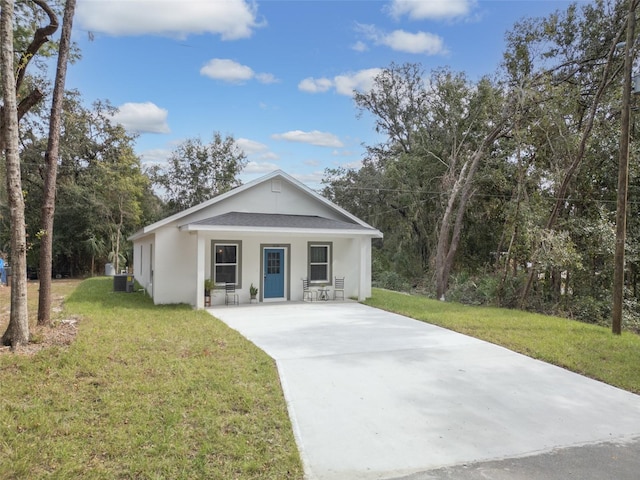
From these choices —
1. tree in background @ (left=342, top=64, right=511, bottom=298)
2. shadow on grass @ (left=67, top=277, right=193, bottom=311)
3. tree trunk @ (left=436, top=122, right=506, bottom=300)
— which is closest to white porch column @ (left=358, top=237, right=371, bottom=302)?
tree trunk @ (left=436, top=122, right=506, bottom=300)

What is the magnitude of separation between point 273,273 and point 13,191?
24.7 ft

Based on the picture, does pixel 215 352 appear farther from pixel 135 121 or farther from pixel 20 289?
pixel 135 121

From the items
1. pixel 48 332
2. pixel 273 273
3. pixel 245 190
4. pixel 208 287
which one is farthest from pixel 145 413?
pixel 245 190

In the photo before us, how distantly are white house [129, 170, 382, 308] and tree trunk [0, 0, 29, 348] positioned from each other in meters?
4.50

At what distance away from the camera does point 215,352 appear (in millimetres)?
6500

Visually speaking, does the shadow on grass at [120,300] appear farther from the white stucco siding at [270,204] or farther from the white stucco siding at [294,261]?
the white stucco siding at [270,204]

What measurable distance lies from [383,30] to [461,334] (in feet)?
39.1

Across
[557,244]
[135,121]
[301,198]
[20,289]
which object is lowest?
[20,289]

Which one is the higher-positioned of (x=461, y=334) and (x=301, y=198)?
(x=301, y=198)

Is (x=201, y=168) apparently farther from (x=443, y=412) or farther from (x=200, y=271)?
(x=443, y=412)

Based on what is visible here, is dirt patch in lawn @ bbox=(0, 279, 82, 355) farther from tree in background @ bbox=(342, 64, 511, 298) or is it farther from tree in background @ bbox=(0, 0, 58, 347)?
tree in background @ bbox=(342, 64, 511, 298)

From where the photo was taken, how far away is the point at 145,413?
4098 millimetres

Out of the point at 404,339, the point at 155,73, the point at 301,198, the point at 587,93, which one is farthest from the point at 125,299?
the point at 587,93

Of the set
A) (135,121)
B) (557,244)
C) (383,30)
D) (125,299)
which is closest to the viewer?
(557,244)
